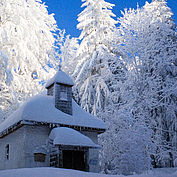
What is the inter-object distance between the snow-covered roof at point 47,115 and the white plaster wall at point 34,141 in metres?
0.59

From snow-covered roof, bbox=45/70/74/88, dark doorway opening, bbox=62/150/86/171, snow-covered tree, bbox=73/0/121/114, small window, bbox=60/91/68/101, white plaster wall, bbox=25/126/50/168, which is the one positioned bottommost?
dark doorway opening, bbox=62/150/86/171

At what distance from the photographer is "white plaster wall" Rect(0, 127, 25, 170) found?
38.7 feet

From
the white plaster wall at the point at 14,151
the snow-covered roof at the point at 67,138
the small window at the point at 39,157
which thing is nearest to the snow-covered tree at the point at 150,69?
the snow-covered roof at the point at 67,138

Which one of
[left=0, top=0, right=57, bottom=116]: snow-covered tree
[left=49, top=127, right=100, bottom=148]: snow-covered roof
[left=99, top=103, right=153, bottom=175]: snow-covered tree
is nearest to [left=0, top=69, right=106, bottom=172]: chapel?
[left=49, top=127, right=100, bottom=148]: snow-covered roof

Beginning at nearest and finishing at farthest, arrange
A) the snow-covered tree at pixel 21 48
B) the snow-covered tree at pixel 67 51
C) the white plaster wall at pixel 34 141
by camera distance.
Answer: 1. the white plaster wall at pixel 34 141
2. the snow-covered tree at pixel 21 48
3. the snow-covered tree at pixel 67 51

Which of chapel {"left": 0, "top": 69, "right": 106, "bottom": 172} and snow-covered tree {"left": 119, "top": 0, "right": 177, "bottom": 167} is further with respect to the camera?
snow-covered tree {"left": 119, "top": 0, "right": 177, "bottom": 167}

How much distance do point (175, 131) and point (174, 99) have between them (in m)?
2.55

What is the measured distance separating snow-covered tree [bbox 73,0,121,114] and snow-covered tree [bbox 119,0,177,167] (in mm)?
2269

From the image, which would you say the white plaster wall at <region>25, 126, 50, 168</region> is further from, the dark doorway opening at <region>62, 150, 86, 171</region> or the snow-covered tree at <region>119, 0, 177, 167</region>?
the snow-covered tree at <region>119, 0, 177, 167</region>

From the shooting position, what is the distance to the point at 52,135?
11953mm

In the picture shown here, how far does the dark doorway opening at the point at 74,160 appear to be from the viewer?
42.5ft

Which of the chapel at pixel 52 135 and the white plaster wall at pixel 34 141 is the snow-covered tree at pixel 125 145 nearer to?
the chapel at pixel 52 135

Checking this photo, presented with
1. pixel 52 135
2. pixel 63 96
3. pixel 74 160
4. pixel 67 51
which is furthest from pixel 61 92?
pixel 67 51

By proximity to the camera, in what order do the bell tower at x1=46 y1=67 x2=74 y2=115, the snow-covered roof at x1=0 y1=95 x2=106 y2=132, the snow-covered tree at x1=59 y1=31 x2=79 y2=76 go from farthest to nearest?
the snow-covered tree at x1=59 y1=31 x2=79 y2=76 < the bell tower at x1=46 y1=67 x2=74 y2=115 < the snow-covered roof at x1=0 y1=95 x2=106 y2=132
